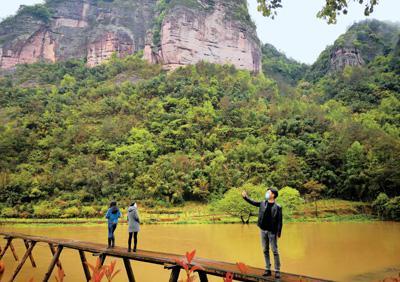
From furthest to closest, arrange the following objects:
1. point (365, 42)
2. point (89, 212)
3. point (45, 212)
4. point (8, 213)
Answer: point (365, 42) → point (89, 212) → point (45, 212) → point (8, 213)

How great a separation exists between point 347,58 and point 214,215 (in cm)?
6336

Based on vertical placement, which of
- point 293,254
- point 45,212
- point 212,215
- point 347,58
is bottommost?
point 212,215

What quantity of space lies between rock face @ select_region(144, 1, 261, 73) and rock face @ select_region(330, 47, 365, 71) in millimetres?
19260

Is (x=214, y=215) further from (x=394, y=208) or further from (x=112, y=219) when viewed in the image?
(x=112, y=219)

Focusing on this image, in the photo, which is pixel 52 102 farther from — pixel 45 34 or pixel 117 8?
pixel 117 8

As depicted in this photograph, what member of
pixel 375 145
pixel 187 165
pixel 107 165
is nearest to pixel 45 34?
pixel 107 165

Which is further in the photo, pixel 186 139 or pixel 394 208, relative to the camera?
pixel 186 139

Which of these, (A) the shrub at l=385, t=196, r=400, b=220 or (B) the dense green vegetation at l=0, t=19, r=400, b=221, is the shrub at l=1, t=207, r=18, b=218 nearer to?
(B) the dense green vegetation at l=0, t=19, r=400, b=221

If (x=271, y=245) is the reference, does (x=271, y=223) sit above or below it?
above

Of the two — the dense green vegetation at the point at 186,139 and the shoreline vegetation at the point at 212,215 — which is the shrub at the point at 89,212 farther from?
Answer: the shoreline vegetation at the point at 212,215

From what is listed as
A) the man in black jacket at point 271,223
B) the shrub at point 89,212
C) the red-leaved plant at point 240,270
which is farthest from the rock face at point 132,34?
the red-leaved plant at point 240,270

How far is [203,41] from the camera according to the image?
2859 inches

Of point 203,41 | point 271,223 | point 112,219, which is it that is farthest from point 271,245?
point 203,41

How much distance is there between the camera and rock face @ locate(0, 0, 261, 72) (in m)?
71.2
